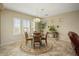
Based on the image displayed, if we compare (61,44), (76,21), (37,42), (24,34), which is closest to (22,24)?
(24,34)

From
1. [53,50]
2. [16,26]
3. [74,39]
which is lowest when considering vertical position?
[53,50]

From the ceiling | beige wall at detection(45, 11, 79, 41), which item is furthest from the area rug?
the ceiling

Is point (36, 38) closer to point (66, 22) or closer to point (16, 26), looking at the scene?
point (16, 26)

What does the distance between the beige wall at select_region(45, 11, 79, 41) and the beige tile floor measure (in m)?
0.13

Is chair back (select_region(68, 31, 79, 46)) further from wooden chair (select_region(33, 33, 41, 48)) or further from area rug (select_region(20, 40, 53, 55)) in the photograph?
wooden chair (select_region(33, 33, 41, 48))

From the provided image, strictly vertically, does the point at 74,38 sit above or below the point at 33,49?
above

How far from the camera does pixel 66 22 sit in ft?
5.37

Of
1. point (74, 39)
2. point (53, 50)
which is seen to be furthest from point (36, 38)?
point (74, 39)

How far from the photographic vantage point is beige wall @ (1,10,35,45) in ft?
5.24

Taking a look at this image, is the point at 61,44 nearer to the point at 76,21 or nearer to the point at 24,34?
the point at 76,21

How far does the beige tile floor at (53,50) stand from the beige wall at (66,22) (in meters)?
0.13

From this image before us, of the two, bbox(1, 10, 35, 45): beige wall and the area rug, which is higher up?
bbox(1, 10, 35, 45): beige wall

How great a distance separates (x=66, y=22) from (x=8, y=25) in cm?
103

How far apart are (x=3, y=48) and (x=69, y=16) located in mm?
1298
